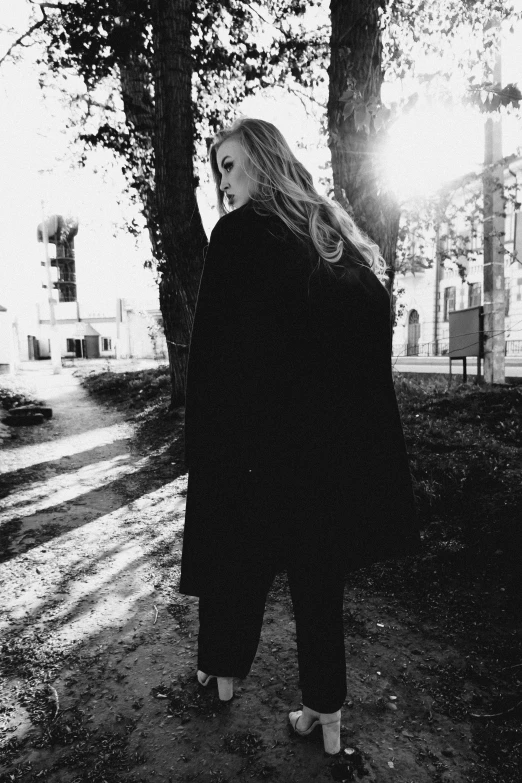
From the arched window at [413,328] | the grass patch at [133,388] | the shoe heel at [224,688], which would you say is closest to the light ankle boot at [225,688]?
the shoe heel at [224,688]

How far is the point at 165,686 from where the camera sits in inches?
82.0

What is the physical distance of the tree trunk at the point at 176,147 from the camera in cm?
539

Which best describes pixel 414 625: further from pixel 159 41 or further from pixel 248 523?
pixel 159 41

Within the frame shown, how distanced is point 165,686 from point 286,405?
55.4 inches

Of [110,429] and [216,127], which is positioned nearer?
[216,127]

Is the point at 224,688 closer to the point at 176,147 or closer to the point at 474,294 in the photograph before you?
the point at 176,147

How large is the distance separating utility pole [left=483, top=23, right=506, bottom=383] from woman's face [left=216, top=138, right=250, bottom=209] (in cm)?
873

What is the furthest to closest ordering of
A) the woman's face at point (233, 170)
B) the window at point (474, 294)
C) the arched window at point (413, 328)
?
1. the arched window at point (413, 328)
2. the window at point (474, 294)
3. the woman's face at point (233, 170)

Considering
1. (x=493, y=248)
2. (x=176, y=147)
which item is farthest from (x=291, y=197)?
(x=493, y=248)

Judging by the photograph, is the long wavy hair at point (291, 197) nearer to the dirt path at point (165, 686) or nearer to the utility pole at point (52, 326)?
the dirt path at point (165, 686)

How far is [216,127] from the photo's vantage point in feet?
23.9

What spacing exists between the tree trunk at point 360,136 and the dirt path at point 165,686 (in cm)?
318

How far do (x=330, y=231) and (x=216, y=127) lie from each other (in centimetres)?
659

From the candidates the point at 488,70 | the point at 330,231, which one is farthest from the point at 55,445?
the point at 488,70
